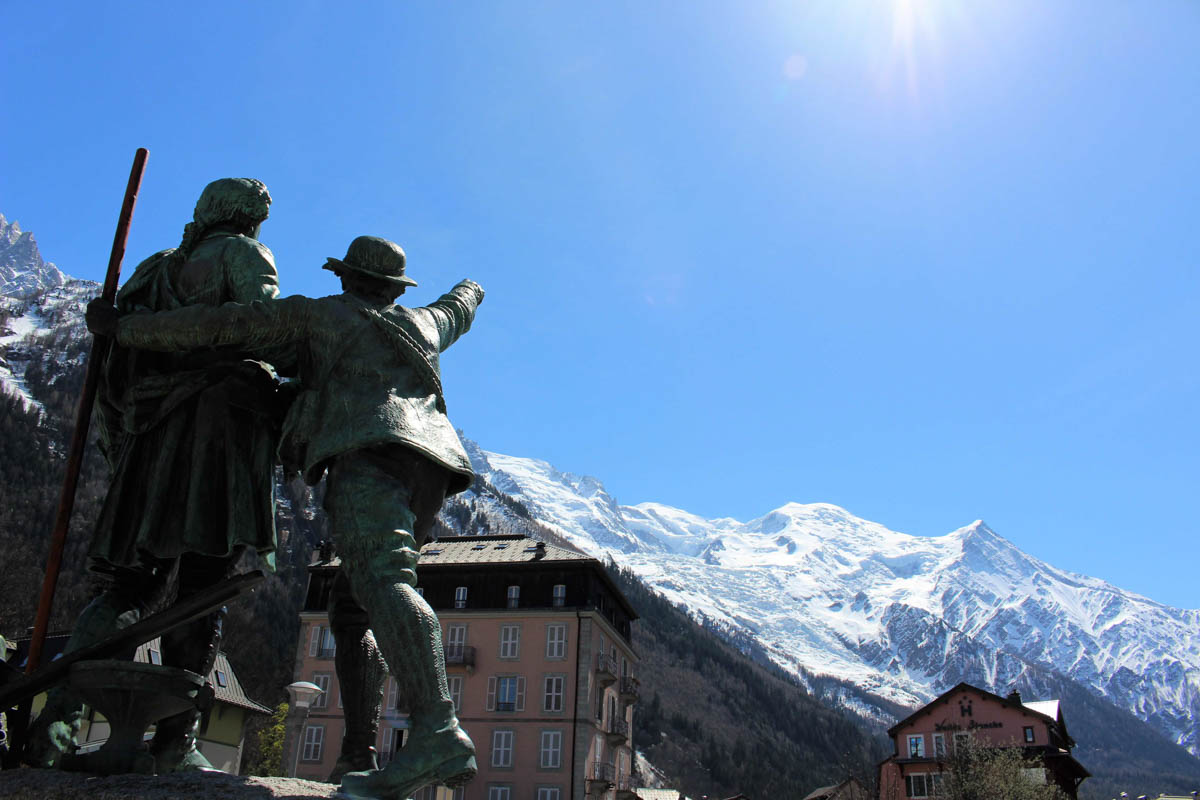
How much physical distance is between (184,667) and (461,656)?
144 ft

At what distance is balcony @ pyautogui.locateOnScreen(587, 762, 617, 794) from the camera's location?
43984 millimetres

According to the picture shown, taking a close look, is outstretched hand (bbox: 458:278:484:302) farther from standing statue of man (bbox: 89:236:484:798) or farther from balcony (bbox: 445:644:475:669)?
balcony (bbox: 445:644:475:669)

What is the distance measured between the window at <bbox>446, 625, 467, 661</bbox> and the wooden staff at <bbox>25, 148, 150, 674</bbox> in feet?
141

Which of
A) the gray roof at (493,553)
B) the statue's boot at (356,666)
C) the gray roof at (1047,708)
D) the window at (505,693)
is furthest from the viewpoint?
the gray roof at (1047,708)

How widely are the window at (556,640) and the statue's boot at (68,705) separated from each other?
44.0m

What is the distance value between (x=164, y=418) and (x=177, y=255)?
2.67 feet

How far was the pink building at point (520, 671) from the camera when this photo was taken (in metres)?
43.9

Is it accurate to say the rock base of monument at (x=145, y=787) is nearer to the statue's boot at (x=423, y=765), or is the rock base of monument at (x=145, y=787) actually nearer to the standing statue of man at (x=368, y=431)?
the statue's boot at (x=423, y=765)

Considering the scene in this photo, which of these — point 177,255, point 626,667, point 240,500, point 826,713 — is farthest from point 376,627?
point 826,713

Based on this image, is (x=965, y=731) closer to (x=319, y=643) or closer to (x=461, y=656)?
(x=461, y=656)

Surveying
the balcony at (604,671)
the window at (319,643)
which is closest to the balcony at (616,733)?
the balcony at (604,671)

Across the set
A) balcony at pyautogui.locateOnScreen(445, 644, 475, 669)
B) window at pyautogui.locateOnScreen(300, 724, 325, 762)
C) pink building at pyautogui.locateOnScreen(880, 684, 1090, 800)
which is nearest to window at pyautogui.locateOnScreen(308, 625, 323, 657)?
window at pyautogui.locateOnScreen(300, 724, 325, 762)

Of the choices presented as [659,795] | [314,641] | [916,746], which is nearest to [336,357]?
[314,641]

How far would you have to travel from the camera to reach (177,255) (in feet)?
14.7
